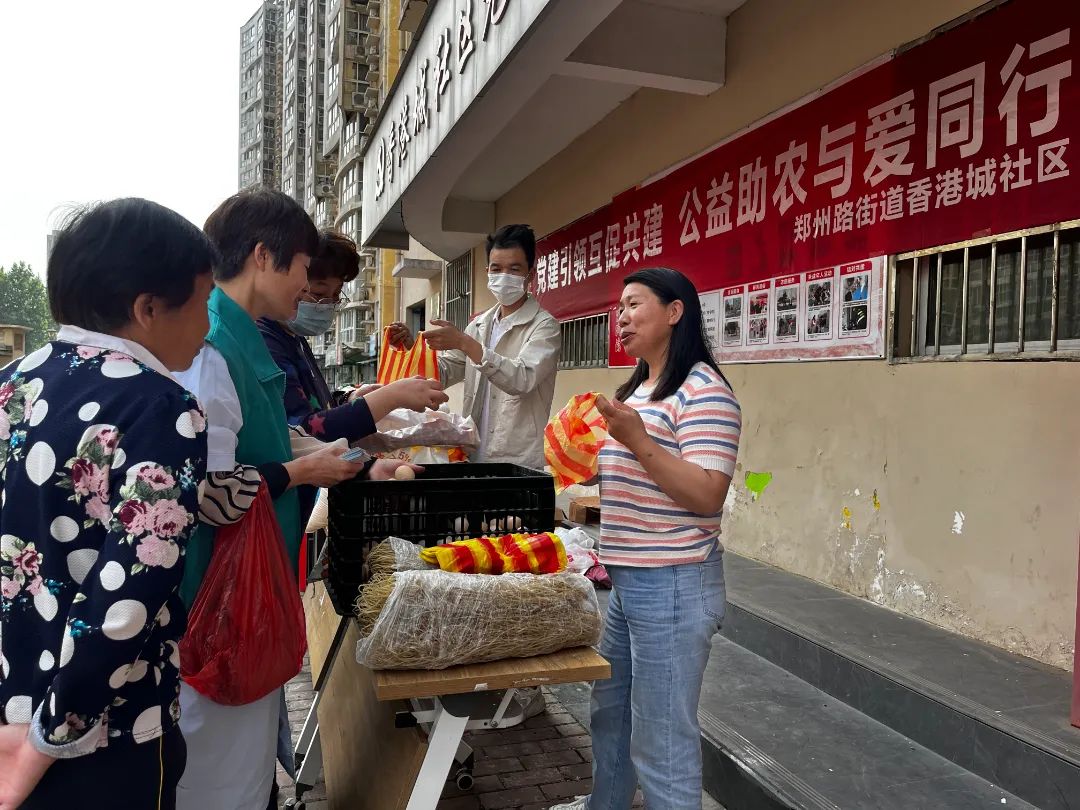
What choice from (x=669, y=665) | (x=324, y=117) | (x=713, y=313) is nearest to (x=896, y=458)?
(x=713, y=313)

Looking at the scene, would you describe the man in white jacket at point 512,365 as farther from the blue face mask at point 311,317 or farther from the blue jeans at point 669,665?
the blue jeans at point 669,665

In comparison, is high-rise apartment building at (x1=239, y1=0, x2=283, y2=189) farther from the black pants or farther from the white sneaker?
the black pants

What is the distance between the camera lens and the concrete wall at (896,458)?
8.84ft

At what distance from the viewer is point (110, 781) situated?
3.48ft

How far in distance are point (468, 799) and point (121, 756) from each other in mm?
1774

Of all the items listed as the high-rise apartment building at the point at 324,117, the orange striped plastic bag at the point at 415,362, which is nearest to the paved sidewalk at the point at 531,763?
the orange striped plastic bag at the point at 415,362

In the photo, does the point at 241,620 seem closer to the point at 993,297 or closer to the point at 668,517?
the point at 668,517

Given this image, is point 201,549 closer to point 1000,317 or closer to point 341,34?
point 1000,317

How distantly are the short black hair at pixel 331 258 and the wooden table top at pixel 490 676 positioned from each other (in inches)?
54.2

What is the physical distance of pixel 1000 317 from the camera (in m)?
2.97

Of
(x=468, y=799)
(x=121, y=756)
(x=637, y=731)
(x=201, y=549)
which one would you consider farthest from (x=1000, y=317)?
(x=121, y=756)

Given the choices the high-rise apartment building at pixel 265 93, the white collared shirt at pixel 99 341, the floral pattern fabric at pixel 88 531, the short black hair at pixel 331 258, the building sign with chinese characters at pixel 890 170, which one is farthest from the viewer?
the high-rise apartment building at pixel 265 93

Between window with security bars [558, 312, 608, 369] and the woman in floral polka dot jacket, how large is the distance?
17.6 feet

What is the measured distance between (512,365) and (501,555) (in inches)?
49.7
